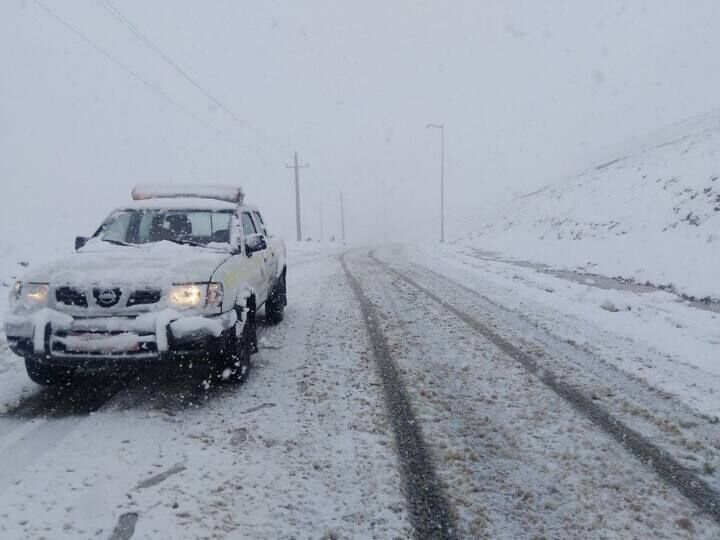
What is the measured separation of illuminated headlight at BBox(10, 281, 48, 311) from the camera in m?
4.05

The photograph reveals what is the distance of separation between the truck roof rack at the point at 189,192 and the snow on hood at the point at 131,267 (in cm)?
165

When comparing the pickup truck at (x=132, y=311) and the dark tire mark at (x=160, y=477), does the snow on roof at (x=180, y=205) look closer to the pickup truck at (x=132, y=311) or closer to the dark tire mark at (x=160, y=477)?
the pickup truck at (x=132, y=311)

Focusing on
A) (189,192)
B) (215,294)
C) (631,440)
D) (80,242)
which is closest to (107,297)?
(215,294)

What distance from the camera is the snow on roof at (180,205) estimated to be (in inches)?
223

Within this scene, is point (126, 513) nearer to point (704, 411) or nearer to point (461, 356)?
point (461, 356)

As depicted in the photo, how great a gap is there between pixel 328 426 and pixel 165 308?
1660 mm

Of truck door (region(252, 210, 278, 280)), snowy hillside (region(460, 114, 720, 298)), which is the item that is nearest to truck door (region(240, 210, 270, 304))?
truck door (region(252, 210, 278, 280))

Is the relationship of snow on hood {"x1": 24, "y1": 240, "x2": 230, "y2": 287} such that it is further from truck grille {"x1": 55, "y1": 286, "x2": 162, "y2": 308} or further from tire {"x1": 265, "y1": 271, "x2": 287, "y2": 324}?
tire {"x1": 265, "y1": 271, "x2": 287, "y2": 324}

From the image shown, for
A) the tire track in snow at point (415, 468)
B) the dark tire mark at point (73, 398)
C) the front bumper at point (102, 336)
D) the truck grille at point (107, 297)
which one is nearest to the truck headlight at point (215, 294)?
the front bumper at point (102, 336)

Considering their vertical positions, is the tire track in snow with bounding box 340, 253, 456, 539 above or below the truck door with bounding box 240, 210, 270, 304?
below

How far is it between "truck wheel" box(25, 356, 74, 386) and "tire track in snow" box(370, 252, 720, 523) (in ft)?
14.7

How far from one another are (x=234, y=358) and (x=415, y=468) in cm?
211

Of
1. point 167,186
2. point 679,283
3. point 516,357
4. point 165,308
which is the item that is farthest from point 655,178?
point 165,308

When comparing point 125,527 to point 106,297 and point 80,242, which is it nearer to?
point 106,297
